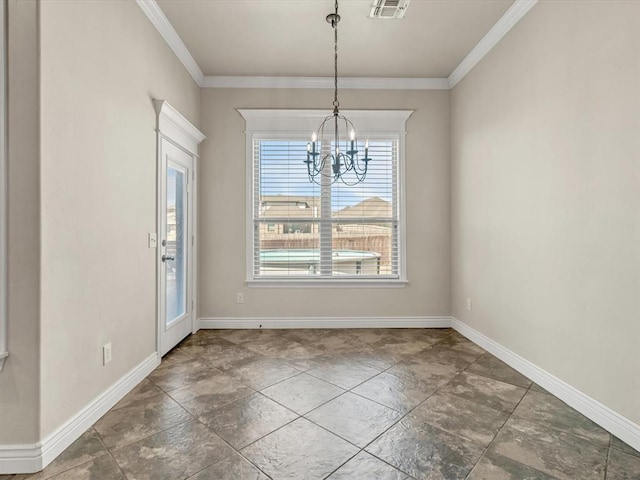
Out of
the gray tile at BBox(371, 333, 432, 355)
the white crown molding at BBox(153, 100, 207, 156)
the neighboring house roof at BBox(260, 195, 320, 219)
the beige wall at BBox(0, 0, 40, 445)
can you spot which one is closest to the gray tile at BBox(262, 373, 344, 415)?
the gray tile at BBox(371, 333, 432, 355)

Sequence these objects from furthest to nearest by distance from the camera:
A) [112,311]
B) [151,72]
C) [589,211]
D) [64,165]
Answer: [151,72]
[112,311]
[589,211]
[64,165]

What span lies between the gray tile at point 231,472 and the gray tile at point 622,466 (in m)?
1.68

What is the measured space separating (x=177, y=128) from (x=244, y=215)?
1.21m

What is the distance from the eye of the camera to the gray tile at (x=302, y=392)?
226 centimetres

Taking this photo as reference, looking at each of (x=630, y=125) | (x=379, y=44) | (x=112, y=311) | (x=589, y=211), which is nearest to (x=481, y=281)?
(x=589, y=211)

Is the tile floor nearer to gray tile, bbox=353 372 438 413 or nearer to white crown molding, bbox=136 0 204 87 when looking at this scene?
gray tile, bbox=353 372 438 413

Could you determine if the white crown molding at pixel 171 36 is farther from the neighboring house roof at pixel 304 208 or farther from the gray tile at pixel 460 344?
the gray tile at pixel 460 344

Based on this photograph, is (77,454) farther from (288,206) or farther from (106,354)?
(288,206)

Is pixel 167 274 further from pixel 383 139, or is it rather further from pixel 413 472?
pixel 383 139

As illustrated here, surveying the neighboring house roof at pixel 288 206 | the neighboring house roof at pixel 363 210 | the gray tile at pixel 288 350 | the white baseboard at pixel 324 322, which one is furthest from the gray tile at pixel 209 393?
the neighboring house roof at pixel 363 210

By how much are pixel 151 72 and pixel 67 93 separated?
3.71ft

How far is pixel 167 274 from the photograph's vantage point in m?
3.14

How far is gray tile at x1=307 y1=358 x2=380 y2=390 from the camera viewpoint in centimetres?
261

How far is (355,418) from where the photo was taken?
2.09 metres
